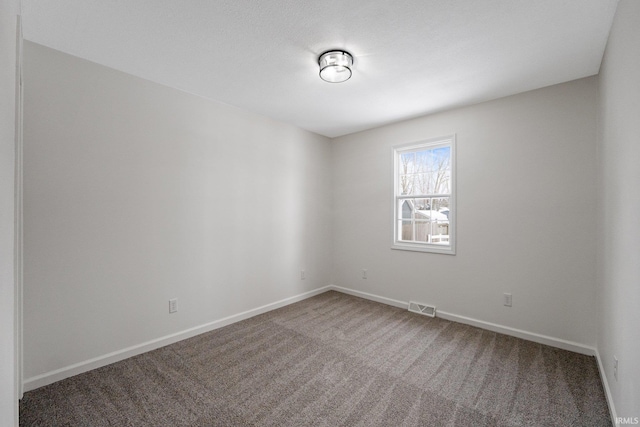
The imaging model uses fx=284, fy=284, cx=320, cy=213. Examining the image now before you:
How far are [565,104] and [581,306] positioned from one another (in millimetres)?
1846

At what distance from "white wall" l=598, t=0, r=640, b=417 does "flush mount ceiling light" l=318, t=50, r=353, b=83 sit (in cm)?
156

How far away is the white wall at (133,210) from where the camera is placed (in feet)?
6.82

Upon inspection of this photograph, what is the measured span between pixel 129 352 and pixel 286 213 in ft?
7.31

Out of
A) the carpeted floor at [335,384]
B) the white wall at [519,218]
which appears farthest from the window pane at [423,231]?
the carpeted floor at [335,384]

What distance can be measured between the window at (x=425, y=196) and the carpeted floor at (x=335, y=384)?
43.9 inches

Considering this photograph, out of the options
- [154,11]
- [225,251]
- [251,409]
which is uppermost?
[154,11]

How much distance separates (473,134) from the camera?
10.5ft

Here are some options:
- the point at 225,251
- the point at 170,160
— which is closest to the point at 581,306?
the point at 225,251

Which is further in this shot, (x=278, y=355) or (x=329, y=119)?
(x=329, y=119)

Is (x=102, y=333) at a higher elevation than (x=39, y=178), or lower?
lower

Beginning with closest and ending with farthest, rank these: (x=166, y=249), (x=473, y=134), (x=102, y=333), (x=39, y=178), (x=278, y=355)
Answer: (x=39, y=178)
(x=102, y=333)
(x=278, y=355)
(x=166, y=249)
(x=473, y=134)

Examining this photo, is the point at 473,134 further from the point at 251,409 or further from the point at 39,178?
the point at 39,178

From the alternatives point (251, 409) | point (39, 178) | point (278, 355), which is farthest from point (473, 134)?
point (39, 178)

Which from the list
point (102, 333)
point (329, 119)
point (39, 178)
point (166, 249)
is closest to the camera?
point (39, 178)
